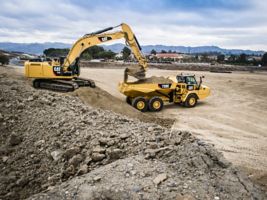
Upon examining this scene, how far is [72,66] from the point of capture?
16.8 m

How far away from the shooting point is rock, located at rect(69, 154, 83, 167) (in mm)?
6398

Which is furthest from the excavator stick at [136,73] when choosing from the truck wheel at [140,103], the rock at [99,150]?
the rock at [99,150]

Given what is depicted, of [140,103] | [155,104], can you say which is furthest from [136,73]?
[155,104]

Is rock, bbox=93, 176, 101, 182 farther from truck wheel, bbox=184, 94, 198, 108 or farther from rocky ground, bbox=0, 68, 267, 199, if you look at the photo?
truck wheel, bbox=184, 94, 198, 108

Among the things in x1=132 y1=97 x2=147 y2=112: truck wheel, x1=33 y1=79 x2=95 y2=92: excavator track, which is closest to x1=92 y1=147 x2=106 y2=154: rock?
x1=132 y1=97 x2=147 y2=112: truck wheel

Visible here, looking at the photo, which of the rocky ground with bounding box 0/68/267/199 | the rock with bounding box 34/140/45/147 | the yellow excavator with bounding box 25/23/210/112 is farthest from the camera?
the yellow excavator with bounding box 25/23/210/112

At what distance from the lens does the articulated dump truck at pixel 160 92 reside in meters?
15.2

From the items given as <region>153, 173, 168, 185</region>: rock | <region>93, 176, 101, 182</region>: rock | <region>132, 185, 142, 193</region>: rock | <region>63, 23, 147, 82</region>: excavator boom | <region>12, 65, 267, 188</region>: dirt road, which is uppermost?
<region>63, 23, 147, 82</region>: excavator boom

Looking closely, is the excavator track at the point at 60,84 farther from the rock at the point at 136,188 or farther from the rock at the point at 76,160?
the rock at the point at 136,188

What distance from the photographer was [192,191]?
515cm

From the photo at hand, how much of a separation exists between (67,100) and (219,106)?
8.83 meters

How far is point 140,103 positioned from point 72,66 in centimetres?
415

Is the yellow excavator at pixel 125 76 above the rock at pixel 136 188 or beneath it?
above

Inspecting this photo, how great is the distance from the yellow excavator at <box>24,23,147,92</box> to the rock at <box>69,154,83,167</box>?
9716 millimetres
